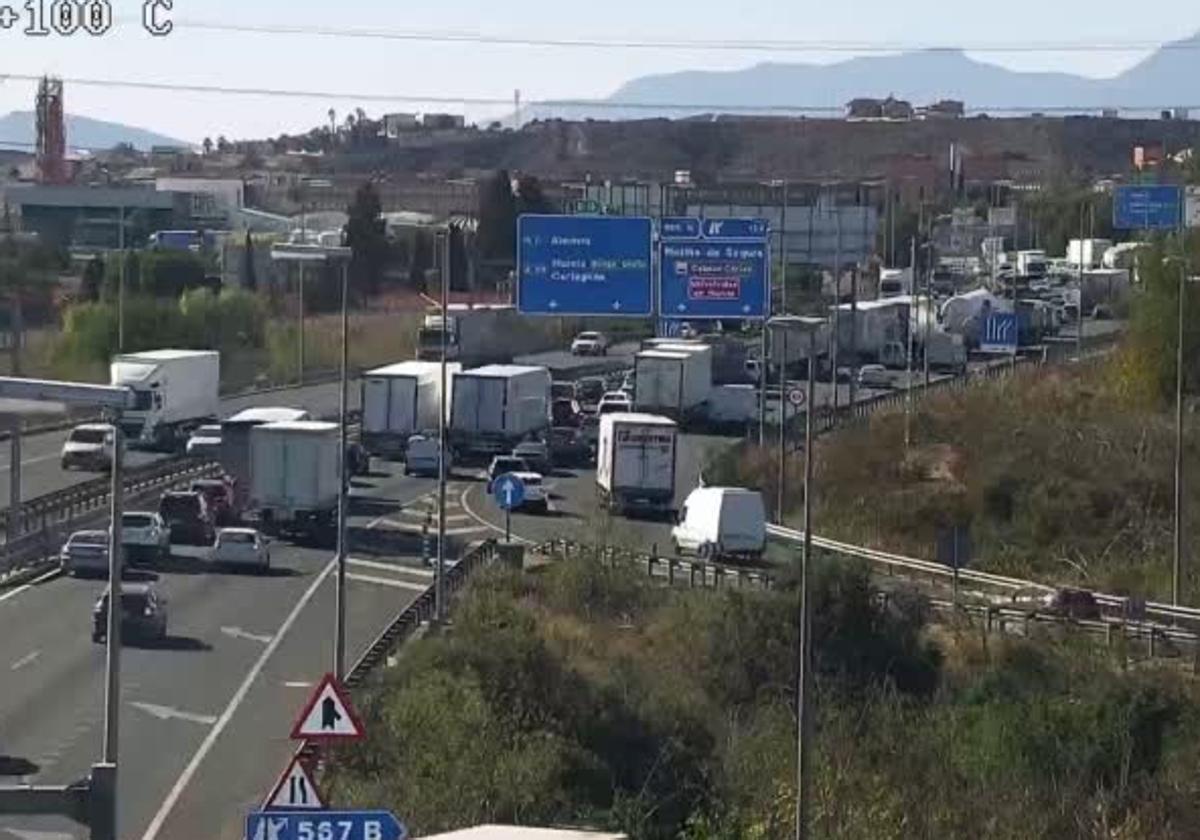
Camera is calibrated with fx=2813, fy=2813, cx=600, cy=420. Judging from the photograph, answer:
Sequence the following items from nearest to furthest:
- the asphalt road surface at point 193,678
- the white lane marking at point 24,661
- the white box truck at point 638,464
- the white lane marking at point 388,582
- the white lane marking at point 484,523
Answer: the asphalt road surface at point 193,678
the white lane marking at point 24,661
the white lane marking at point 388,582
the white lane marking at point 484,523
the white box truck at point 638,464

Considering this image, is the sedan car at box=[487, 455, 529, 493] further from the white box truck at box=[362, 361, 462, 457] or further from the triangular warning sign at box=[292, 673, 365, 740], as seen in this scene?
the triangular warning sign at box=[292, 673, 365, 740]

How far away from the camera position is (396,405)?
48.2 metres

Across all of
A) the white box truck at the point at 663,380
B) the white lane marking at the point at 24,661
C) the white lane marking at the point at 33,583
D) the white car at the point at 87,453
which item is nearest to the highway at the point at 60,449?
the white car at the point at 87,453

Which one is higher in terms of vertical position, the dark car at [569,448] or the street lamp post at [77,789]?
the street lamp post at [77,789]

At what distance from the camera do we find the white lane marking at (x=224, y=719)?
1952cm

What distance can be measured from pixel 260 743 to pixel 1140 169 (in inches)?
3547

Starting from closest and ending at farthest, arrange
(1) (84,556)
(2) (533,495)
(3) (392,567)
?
(1) (84,556) < (3) (392,567) < (2) (533,495)

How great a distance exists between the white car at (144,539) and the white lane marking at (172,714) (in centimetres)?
984

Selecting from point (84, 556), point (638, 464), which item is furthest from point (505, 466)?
point (84, 556)

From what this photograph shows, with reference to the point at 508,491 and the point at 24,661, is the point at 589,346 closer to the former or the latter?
the point at 508,491

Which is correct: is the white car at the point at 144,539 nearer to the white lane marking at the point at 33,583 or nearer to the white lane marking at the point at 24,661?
the white lane marking at the point at 33,583

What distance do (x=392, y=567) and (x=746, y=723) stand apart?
10.4 meters

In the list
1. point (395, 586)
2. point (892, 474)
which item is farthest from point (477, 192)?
point (395, 586)

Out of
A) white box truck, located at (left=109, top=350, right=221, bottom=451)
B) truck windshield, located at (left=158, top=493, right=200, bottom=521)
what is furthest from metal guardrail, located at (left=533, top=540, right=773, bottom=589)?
white box truck, located at (left=109, top=350, right=221, bottom=451)
